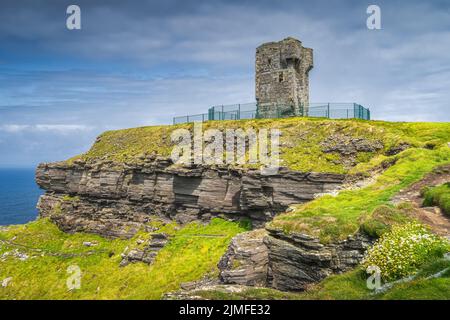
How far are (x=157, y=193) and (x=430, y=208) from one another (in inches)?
1424

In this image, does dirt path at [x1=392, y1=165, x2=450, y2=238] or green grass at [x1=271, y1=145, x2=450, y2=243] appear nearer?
dirt path at [x1=392, y1=165, x2=450, y2=238]

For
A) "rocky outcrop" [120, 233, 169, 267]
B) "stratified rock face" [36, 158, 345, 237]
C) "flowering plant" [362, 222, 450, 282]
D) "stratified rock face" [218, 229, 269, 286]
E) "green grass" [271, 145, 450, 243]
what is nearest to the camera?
"flowering plant" [362, 222, 450, 282]

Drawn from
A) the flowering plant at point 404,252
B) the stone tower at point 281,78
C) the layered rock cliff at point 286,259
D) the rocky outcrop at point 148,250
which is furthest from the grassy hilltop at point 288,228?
the stone tower at point 281,78

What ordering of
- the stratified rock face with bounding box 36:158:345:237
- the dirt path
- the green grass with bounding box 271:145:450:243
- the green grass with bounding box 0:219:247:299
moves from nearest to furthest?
the dirt path
the green grass with bounding box 271:145:450:243
the green grass with bounding box 0:219:247:299
the stratified rock face with bounding box 36:158:345:237

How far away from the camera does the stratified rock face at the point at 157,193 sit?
36.8 metres

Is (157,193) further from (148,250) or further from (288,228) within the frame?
(288,228)

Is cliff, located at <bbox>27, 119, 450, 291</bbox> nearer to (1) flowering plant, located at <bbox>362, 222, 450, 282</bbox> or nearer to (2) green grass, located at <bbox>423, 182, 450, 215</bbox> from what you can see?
(2) green grass, located at <bbox>423, 182, 450, 215</bbox>

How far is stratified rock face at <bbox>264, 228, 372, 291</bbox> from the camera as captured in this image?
62.3ft

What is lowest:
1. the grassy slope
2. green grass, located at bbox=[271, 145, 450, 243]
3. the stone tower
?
the grassy slope

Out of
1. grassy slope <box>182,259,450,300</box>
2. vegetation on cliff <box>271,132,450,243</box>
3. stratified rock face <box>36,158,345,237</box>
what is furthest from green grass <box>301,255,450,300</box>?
stratified rock face <box>36,158,345,237</box>

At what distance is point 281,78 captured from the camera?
5112 centimetres

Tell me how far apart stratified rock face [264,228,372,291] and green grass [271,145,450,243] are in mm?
551

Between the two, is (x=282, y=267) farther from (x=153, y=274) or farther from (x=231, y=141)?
(x=231, y=141)

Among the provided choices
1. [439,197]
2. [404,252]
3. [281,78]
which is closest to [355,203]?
[439,197]
